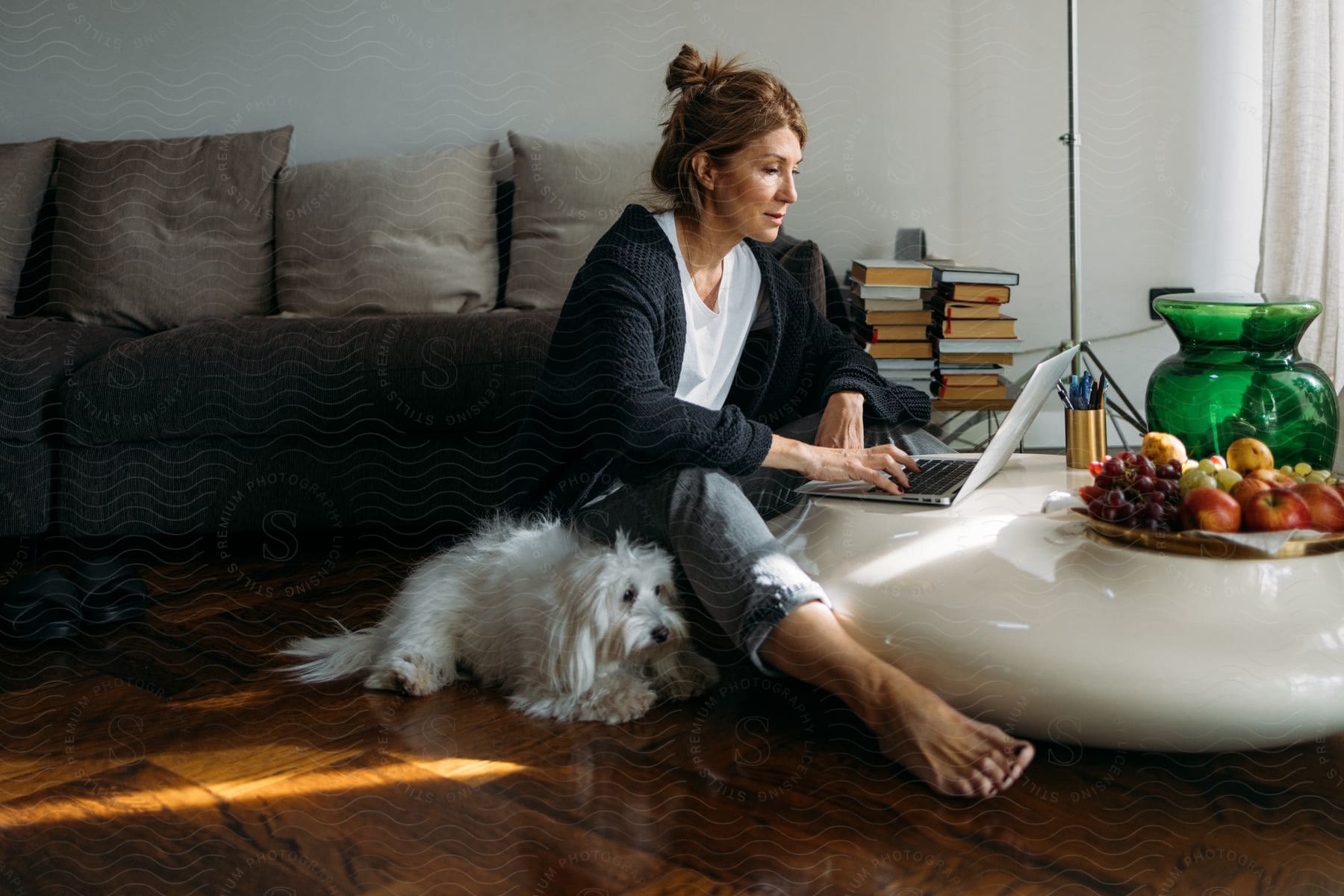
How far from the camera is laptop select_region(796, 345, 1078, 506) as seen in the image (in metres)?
1.13

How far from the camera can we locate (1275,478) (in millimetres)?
990

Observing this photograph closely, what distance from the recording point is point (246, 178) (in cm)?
220

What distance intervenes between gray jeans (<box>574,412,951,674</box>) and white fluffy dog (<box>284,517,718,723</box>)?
0.03m

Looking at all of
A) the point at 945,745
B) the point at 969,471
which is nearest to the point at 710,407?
the point at 969,471

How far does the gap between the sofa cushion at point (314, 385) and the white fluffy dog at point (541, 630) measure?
1.47 feet

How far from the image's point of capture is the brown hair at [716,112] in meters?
1.24

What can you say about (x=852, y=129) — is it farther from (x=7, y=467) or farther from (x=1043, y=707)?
(x=7, y=467)

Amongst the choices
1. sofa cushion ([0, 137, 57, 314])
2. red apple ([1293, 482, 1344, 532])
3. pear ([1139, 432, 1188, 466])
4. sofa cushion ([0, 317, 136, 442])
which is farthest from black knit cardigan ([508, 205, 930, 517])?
sofa cushion ([0, 137, 57, 314])

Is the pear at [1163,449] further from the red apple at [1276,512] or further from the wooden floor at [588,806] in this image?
the wooden floor at [588,806]

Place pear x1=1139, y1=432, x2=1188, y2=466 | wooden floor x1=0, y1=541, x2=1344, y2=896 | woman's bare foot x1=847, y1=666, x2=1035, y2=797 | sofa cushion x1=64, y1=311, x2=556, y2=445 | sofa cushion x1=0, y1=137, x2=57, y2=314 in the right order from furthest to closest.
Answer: sofa cushion x1=0, y1=137, x2=57, y2=314 → sofa cushion x1=64, y1=311, x2=556, y2=445 → pear x1=1139, y1=432, x2=1188, y2=466 → woman's bare foot x1=847, y1=666, x2=1035, y2=797 → wooden floor x1=0, y1=541, x2=1344, y2=896

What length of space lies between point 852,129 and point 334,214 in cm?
100

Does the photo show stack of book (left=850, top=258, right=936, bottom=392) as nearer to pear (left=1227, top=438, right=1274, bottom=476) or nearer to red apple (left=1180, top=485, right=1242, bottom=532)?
pear (left=1227, top=438, right=1274, bottom=476)

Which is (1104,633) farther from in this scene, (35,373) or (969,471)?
(35,373)

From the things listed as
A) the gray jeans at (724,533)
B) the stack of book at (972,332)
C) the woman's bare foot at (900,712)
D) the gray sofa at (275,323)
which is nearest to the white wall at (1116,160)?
the stack of book at (972,332)
